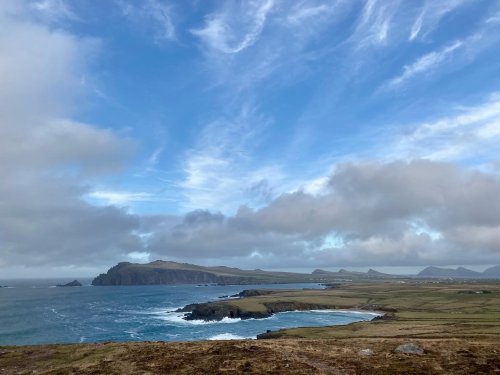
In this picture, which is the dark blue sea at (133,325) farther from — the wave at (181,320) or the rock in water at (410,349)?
the rock in water at (410,349)

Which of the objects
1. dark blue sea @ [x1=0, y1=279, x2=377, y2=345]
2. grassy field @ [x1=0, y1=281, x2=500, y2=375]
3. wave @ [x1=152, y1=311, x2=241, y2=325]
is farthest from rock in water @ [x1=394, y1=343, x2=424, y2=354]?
wave @ [x1=152, y1=311, x2=241, y2=325]

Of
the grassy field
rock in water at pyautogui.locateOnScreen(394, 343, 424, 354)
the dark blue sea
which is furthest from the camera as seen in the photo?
the dark blue sea

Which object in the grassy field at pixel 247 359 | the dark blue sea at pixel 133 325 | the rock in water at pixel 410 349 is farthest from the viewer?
the dark blue sea at pixel 133 325

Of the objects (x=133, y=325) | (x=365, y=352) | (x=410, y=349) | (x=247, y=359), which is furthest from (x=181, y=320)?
(x=410, y=349)

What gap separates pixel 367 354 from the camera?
46.7 m

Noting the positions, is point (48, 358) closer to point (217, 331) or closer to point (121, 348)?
point (121, 348)

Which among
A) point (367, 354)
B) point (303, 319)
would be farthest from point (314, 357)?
point (303, 319)

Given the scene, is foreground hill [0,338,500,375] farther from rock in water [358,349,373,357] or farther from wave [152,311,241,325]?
wave [152,311,241,325]

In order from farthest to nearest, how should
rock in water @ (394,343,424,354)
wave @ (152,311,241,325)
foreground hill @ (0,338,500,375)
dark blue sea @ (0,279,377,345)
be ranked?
wave @ (152,311,241,325), dark blue sea @ (0,279,377,345), rock in water @ (394,343,424,354), foreground hill @ (0,338,500,375)

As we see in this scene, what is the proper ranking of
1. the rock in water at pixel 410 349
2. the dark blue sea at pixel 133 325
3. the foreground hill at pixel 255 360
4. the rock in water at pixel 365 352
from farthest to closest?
the dark blue sea at pixel 133 325 < the rock in water at pixel 410 349 < the rock in water at pixel 365 352 < the foreground hill at pixel 255 360

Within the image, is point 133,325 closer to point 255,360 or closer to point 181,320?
point 181,320

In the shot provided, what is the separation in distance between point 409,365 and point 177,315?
154 m

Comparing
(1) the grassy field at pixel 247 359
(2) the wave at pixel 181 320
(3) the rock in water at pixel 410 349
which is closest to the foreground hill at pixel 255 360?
(1) the grassy field at pixel 247 359

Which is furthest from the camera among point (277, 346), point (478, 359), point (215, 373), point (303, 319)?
point (303, 319)
